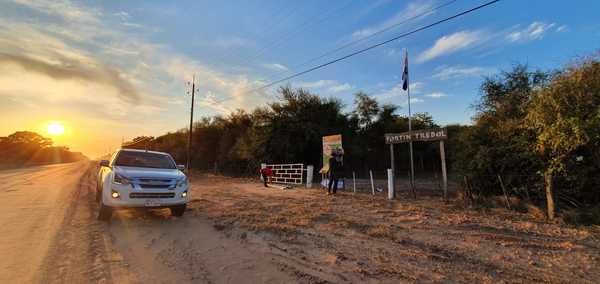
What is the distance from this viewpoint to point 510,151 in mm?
7543

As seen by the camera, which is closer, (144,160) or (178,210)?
(178,210)

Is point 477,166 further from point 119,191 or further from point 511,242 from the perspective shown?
point 119,191

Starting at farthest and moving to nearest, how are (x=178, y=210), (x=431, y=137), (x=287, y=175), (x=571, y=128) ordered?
(x=287, y=175) → (x=431, y=137) → (x=178, y=210) → (x=571, y=128)

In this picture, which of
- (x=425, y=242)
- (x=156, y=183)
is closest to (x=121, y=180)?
(x=156, y=183)

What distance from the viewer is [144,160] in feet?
23.7

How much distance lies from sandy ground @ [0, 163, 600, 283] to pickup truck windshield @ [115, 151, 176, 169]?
4.05ft

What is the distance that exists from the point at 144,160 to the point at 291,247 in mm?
5035

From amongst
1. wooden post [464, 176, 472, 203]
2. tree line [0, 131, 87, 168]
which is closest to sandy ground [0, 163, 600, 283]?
wooden post [464, 176, 472, 203]

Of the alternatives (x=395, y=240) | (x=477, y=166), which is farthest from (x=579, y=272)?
(x=477, y=166)

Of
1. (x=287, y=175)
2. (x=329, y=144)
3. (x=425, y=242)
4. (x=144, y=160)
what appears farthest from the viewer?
(x=287, y=175)

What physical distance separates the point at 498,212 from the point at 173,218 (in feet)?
27.0

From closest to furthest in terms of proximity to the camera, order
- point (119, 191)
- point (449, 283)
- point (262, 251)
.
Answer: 1. point (449, 283)
2. point (262, 251)
3. point (119, 191)

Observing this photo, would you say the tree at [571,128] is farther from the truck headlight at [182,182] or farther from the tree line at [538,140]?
the truck headlight at [182,182]

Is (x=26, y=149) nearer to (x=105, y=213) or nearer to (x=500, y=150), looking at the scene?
(x=105, y=213)
